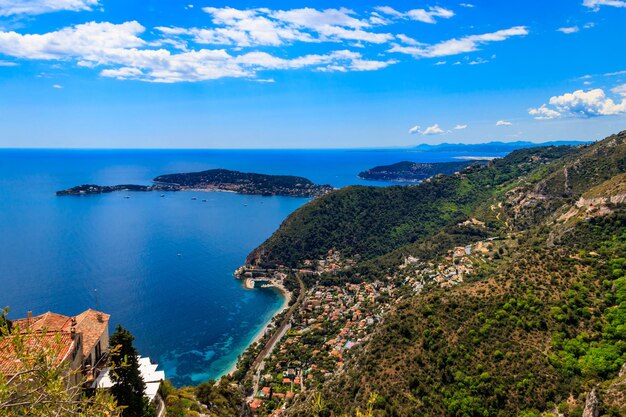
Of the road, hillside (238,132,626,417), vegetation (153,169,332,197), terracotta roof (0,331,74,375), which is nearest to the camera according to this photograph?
terracotta roof (0,331,74,375)

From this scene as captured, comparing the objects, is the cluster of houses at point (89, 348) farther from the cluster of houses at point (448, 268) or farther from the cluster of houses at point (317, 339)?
the cluster of houses at point (448, 268)

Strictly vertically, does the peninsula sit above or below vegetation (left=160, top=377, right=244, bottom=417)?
above

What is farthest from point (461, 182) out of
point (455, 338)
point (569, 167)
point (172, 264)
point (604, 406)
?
point (604, 406)

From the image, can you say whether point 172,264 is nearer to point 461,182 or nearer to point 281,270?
point 281,270

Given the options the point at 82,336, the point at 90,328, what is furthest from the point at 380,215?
the point at 82,336

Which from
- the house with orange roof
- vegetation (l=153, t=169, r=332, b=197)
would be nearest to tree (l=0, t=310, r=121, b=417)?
the house with orange roof

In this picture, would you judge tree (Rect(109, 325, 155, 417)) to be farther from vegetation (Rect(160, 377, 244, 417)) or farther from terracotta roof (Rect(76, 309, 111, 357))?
vegetation (Rect(160, 377, 244, 417))

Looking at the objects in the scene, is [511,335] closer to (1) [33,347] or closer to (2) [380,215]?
(1) [33,347]

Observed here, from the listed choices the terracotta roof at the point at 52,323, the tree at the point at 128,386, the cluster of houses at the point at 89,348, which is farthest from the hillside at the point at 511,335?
the terracotta roof at the point at 52,323
